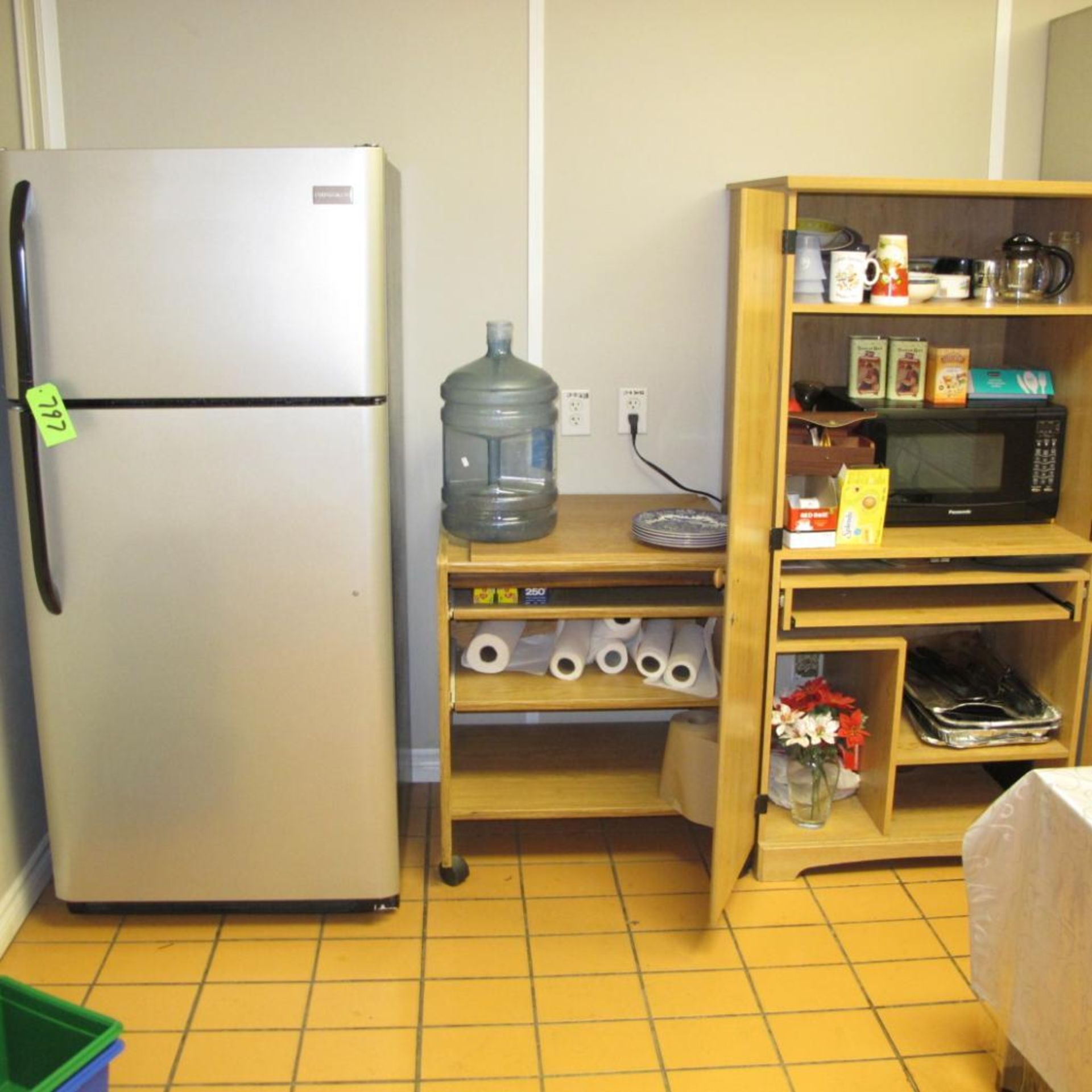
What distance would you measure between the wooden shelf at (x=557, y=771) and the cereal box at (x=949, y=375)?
1.09m

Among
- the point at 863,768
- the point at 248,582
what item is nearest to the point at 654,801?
the point at 863,768

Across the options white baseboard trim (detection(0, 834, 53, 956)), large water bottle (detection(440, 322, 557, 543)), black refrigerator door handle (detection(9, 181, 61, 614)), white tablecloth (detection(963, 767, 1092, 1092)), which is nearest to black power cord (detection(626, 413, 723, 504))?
large water bottle (detection(440, 322, 557, 543))

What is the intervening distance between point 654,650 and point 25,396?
144 cm

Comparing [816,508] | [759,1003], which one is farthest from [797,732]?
[759,1003]

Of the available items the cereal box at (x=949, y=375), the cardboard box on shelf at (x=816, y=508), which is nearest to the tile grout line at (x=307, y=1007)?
the cardboard box on shelf at (x=816, y=508)

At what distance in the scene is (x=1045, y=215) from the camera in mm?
2906

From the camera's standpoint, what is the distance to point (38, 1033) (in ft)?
6.94

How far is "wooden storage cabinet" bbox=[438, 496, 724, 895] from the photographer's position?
263cm

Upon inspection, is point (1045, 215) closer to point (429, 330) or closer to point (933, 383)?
point (933, 383)

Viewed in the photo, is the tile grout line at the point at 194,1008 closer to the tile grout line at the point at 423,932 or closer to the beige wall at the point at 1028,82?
the tile grout line at the point at 423,932

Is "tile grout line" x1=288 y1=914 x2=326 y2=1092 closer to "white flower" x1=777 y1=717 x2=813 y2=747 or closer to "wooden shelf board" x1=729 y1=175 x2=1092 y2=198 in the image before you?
"white flower" x1=777 y1=717 x2=813 y2=747

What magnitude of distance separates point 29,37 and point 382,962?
84.4 inches

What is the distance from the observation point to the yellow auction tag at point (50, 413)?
7.65 ft

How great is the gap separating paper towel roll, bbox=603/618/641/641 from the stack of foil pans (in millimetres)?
696
